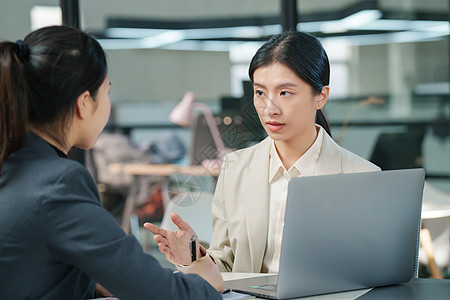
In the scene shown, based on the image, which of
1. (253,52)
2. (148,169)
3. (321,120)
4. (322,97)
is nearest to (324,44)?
(253,52)

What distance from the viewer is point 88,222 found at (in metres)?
1.05

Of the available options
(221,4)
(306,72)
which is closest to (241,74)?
(221,4)

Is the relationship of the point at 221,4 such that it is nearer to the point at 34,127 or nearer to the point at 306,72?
the point at 306,72

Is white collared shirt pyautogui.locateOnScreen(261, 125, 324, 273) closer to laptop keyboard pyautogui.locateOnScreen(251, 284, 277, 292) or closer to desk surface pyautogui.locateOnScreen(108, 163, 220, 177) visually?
laptop keyboard pyautogui.locateOnScreen(251, 284, 277, 292)

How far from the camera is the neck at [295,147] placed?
187 centimetres

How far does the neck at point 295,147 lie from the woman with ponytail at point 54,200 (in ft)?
2.63

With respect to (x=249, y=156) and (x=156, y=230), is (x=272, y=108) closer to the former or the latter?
(x=249, y=156)

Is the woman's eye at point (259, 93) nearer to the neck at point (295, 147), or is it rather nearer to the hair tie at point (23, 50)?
the neck at point (295, 147)

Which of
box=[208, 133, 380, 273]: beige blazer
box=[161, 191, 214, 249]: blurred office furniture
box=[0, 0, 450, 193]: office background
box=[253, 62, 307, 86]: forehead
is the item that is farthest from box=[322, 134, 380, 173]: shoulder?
box=[0, 0, 450, 193]: office background

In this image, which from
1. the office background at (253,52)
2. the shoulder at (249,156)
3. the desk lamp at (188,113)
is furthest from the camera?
the desk lamp at (188,113)

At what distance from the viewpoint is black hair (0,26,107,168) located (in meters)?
1.08

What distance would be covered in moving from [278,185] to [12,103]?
1.02m

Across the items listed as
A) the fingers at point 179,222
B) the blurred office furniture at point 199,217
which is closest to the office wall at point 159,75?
the blurred office furniture at point 199,217

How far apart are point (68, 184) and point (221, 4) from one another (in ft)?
9.40
